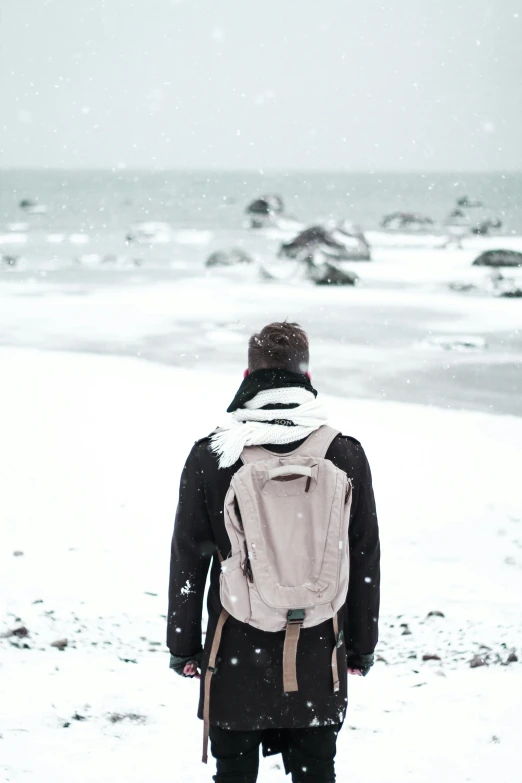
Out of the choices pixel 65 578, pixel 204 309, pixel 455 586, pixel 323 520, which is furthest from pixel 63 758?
pixel 204 309

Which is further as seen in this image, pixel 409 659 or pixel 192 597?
pixel 409 659

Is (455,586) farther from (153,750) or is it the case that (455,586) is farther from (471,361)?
(471,361)

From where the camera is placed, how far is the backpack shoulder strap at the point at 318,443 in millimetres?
1856

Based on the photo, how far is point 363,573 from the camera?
6.59 ft

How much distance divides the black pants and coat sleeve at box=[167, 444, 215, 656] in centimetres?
22

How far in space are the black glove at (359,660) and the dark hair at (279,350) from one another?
739 millimetres

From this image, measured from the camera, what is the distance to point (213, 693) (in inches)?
74.5

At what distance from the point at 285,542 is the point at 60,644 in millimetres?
2320

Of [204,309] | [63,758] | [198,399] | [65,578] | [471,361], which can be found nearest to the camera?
[63,758]

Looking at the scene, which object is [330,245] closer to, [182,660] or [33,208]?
[182,660]

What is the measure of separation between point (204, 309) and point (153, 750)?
1367 cm

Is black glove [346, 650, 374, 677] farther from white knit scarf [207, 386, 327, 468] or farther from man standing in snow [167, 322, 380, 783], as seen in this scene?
white knit scarf [207, 386, 327, 468]

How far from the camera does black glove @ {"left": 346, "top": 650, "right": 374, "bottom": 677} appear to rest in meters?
2.04

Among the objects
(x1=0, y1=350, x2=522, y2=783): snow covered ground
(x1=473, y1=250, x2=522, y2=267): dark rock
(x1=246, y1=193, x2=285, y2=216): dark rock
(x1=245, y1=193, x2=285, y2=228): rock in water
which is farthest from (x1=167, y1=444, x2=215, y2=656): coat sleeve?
(x1=246, y1=193, x2=285, y2=216): dark rock
